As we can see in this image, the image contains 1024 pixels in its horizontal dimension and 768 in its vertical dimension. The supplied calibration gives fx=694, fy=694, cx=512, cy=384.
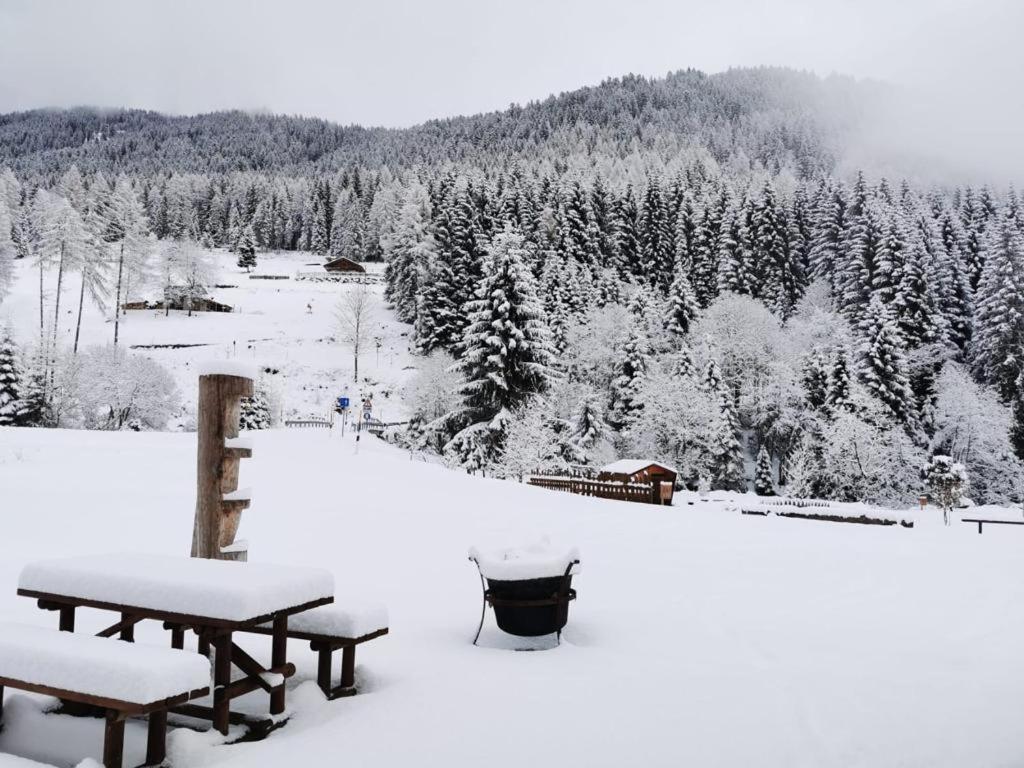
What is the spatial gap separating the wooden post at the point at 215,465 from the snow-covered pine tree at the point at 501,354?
24369mm

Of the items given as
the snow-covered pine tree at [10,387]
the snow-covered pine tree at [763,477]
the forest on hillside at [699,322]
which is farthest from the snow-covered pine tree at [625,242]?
the snow-covered pine tree at [10,387]

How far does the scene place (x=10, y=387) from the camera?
34188 mm

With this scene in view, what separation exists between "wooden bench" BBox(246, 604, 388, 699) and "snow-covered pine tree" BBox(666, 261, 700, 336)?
5144cm

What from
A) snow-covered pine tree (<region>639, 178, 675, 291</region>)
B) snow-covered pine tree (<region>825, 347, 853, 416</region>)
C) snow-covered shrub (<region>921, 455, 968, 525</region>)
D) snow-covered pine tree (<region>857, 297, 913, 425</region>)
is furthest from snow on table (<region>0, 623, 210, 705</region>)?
snow-covered pine tree (<region>639, 178, 675, 291</region>)

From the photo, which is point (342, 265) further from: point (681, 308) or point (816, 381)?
point (816, 381)

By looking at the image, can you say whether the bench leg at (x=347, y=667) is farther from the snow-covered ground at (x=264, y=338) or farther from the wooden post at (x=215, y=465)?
the snow-covered ground at (x=264, y=338)

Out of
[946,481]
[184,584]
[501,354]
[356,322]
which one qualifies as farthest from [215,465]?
[356,322]

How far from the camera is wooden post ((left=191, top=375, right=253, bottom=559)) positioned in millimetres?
5238

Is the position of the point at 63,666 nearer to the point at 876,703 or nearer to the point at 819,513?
the point at 876,703

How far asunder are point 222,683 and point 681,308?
53.6 metres

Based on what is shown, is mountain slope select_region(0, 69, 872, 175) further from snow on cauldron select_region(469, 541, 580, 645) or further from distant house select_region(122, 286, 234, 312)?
snow on cauldron select_region(469, 541, 580, 645)

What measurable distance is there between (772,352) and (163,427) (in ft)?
138

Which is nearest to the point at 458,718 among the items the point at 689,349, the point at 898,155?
the point at 689,349

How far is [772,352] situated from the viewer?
168ft
